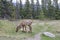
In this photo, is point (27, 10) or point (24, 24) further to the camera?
point (27, 10)

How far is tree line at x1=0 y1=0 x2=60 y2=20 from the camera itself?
635 inches

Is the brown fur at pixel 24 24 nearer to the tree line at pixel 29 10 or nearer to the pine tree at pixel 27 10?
the tree line at pixel 29 10

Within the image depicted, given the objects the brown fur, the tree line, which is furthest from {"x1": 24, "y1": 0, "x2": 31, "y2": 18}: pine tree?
the brown fur

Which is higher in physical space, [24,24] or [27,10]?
[27,10]

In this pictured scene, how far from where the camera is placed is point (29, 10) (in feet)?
54.1

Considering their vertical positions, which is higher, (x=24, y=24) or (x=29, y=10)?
(x=29, y=10)

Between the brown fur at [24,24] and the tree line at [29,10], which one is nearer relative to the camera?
the brown fur at [24,24]

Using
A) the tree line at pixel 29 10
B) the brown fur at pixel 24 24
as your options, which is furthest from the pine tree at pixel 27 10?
the brown fur at pixel 24 24

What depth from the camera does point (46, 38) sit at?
9.22 metres

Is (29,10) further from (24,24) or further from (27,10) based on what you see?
(24,24)

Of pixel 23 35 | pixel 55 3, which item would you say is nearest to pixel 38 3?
pixel 55 3

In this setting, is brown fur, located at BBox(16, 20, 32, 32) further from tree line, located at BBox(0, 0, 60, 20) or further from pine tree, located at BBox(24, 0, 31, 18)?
pine tree, located at BBox(24, 0, 31, 18)

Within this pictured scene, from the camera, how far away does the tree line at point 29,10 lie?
53.0ft

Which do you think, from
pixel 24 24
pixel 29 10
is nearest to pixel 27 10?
pixel 29 10
